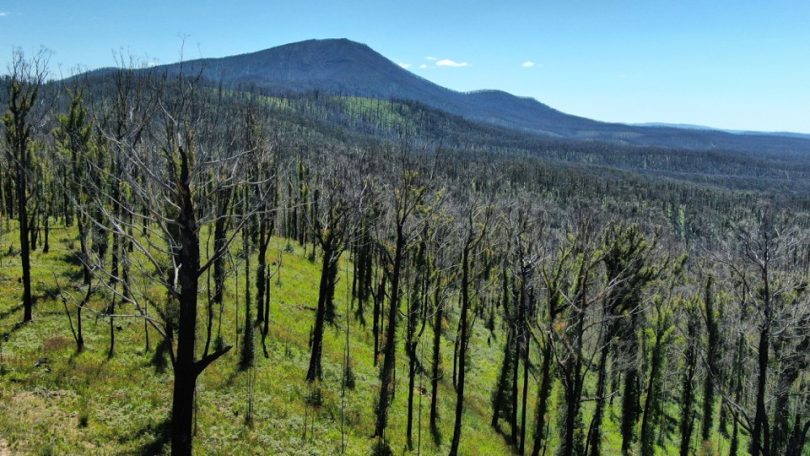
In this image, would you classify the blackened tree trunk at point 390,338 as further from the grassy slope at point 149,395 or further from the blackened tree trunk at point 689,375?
the blackened tree trunk at point 689,375

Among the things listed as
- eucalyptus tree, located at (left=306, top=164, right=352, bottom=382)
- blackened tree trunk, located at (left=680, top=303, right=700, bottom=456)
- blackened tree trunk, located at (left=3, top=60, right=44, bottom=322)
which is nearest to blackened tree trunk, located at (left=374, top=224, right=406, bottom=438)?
eucalyptus tree, located at (left=306, top=164, right=352, bottom=382)

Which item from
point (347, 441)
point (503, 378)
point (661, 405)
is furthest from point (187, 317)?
point (661, 405)

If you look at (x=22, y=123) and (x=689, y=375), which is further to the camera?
(x=689, y=375)

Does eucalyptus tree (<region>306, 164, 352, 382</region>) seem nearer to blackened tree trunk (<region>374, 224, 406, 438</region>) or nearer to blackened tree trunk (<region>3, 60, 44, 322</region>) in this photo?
blackened tree trunk (<region>374, 224, 406, 438</region>)

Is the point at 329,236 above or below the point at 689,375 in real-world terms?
above

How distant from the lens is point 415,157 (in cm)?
2248

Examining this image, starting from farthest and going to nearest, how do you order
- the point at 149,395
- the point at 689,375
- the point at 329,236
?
1. the point at 689,375
2. the point at 329,236
3. the point at 149,395

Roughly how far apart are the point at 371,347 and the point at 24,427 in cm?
2564

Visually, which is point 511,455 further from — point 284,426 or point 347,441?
point 284,426

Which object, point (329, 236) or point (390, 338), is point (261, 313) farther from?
point (390, 338)

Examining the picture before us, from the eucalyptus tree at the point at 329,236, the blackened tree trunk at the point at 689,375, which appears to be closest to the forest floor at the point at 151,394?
the eucalyptus tree at the point at 329,236

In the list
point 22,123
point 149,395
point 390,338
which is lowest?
point 149,395

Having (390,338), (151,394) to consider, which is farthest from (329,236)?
(151,394)

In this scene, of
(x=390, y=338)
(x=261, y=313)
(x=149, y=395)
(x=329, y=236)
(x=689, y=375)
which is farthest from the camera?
(x=689, y=375)
